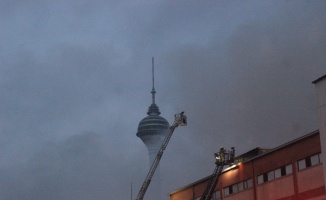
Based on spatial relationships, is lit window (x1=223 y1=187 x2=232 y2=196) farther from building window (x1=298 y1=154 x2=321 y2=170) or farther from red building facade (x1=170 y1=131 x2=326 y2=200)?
building window (x1=298 y1=154 x2=321 y2=170)

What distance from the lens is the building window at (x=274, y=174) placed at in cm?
5900

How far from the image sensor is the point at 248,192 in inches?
2552

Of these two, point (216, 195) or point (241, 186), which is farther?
point (216, 195)

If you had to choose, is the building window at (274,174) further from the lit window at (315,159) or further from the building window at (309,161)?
the lit window at (315,159)

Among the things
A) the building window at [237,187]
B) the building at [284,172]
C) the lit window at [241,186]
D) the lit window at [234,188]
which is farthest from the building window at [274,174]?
the lit window at [234,188]

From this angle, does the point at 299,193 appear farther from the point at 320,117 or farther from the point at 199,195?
the point at 199,195

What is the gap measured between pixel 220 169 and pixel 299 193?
18050 mm

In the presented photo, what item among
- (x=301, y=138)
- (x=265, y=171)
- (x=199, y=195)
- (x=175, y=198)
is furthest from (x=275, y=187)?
(x=175, y=198)

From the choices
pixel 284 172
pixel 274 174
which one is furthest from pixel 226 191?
pixel 284 172

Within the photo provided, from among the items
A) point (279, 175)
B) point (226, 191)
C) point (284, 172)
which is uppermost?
point (226, 191)

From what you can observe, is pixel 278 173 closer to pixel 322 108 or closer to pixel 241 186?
pixel 241 186

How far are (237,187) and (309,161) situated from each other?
13745mm

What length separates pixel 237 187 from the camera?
67.7 meters

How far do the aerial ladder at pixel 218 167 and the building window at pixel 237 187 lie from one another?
167 cm
